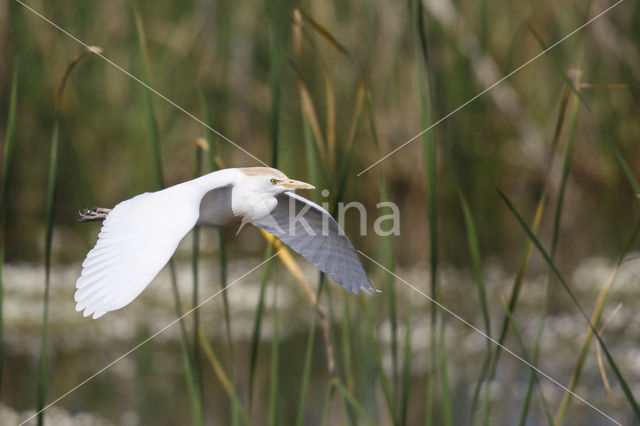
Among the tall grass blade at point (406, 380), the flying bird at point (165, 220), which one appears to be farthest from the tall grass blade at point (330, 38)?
the tall grass blade at point (406, 380)

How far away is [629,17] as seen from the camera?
496 centimetres

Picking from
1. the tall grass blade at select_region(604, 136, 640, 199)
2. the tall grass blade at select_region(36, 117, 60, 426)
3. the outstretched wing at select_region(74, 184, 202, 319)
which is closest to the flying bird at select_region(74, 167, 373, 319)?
the outstretched wing at select_region(74, 184, 202, 319)

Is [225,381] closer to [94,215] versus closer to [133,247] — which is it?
[94,215]

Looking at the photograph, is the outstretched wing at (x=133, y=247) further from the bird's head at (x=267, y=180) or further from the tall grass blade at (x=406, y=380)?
the tall grass blade at (x=406, y=380)

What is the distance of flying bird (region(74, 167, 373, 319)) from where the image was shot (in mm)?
879

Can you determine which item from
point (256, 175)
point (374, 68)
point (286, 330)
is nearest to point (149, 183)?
point (286, 330)

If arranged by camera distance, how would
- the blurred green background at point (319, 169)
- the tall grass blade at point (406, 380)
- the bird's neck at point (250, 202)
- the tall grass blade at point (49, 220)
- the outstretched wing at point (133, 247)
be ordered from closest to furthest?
the outstretched wing at point (133, 247) → the bird's neck at point (250, 202) → the tall grass blade at point (49, 220) → the tall grass blade at point (406, 380) → the blurred green background at point (319, 169)

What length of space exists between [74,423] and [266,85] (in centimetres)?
314

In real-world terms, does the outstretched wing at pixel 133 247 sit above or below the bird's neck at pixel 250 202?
below

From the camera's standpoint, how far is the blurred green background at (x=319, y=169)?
134 inches

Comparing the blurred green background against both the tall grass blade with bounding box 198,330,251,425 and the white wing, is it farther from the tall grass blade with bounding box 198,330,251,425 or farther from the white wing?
the white wing

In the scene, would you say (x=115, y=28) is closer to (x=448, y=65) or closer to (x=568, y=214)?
(x=448, y=65)

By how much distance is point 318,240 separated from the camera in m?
1.34

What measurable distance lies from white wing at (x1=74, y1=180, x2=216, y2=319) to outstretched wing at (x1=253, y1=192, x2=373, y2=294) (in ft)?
0.94
